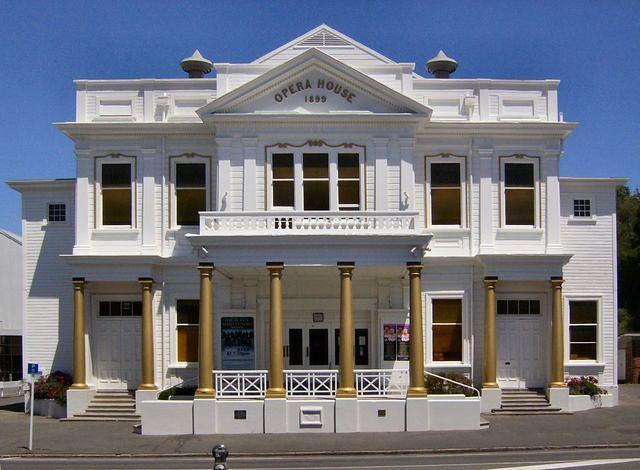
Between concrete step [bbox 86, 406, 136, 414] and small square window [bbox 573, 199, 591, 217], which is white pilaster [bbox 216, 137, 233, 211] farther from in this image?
small square window [bbox 573, 199, 591, 217]

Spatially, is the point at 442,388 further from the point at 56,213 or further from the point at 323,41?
the point at 56,213

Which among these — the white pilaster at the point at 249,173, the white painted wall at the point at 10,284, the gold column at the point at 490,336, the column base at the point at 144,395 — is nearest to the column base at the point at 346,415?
the gold column at the point at 490,336

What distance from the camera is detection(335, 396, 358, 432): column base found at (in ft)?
68.9

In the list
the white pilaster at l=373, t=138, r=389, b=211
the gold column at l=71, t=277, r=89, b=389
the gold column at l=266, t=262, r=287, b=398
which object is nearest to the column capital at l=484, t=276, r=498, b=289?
the white pilaster at l=373, t=138, r=389, b=211

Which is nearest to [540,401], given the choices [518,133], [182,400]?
[518,133]

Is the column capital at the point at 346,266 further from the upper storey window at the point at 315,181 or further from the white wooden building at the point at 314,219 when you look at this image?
the upper storey window at the point at 315,181

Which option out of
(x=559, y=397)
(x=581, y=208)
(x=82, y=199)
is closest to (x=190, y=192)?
(x=82, y=199)

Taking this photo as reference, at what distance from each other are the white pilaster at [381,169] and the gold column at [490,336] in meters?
3.90

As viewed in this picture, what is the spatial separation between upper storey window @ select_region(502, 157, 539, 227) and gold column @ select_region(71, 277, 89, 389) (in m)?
12.8

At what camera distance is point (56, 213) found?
2645cm

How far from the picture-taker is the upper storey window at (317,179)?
2403 centimetres

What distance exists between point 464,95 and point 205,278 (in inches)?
388

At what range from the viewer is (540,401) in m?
24.1

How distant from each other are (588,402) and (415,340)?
6.56 meters
